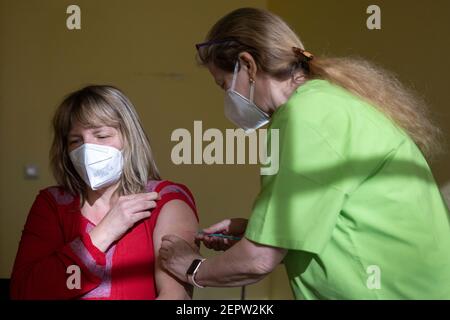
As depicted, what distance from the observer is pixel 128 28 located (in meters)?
3.71

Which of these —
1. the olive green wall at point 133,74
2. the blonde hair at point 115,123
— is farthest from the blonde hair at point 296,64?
the olive green wall at point 133,74

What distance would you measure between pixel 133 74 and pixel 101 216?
197cm

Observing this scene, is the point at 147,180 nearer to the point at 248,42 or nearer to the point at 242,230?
the point at 242,230

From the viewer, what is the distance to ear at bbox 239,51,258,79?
1471 millimetres

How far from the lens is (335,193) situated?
4.17 feet

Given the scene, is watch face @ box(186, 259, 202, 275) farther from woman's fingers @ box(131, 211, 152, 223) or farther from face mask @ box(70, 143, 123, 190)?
face mask @ box(70, 143, 123, 190)

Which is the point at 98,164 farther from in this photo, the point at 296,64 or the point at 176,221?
the point at 296,64

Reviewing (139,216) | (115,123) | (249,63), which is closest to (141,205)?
(139,216)

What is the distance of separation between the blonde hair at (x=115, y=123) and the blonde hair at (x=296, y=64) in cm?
47

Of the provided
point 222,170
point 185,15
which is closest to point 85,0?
point 185,15

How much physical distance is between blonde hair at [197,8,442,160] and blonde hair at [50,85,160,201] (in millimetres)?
467

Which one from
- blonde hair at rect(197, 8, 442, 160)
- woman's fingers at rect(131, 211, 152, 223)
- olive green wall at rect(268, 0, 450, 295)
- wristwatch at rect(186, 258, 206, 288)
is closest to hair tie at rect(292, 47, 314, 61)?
blonde hair at rect(197, 8, 442, 160)

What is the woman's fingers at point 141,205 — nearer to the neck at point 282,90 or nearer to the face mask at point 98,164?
the face mask at point 98,164

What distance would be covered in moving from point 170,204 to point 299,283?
1.89 feet
